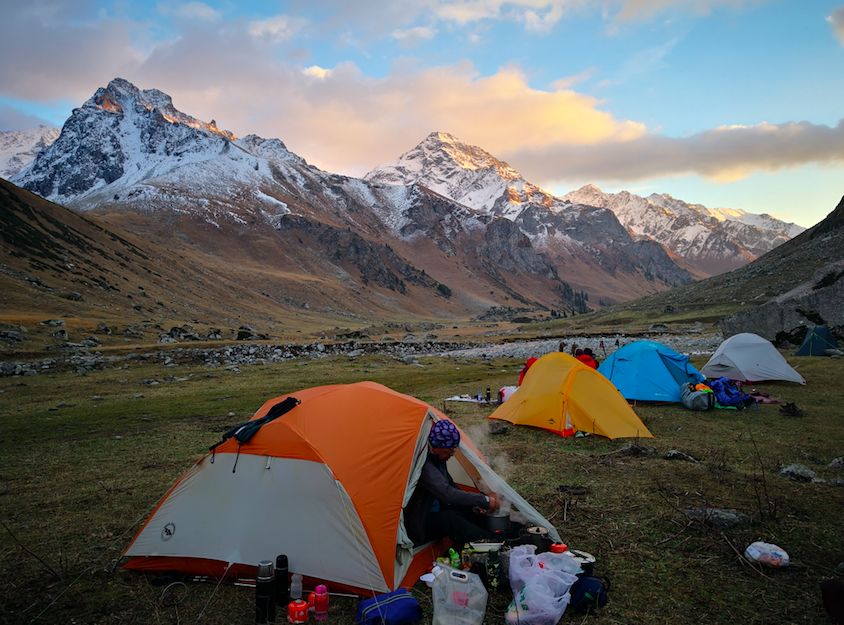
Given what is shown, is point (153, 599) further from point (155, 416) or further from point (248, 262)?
point (248, 262)

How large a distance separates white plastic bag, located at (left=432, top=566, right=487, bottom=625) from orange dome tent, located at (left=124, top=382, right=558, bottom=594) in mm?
830

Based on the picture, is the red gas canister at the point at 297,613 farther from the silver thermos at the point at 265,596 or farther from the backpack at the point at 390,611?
the backpack at the point at 390,611

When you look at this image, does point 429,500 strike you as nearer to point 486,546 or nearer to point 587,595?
point 486,546

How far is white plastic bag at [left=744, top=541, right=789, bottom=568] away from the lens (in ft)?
21.8

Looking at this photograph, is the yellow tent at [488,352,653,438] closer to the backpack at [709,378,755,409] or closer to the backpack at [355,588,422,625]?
the backpack at [709,378,755,409]

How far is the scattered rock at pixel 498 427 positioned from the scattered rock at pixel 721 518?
674 cm

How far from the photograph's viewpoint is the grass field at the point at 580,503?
245 inches

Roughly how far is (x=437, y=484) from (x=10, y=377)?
27759 mm

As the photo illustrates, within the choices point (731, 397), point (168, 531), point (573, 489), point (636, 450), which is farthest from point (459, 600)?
point (731, 397)

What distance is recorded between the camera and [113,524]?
8.82 metres

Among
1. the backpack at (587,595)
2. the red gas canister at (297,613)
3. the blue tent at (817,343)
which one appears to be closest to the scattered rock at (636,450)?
the backpack at (587,595)

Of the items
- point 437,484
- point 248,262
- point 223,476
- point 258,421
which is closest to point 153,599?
point 223,476

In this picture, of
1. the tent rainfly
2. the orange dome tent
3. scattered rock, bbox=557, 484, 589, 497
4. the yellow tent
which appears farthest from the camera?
the tent rainfly

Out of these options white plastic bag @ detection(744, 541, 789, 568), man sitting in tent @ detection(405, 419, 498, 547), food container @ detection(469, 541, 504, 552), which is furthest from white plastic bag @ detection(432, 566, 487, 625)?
white plastic bag @ detection(744, 541, 789, 568)
